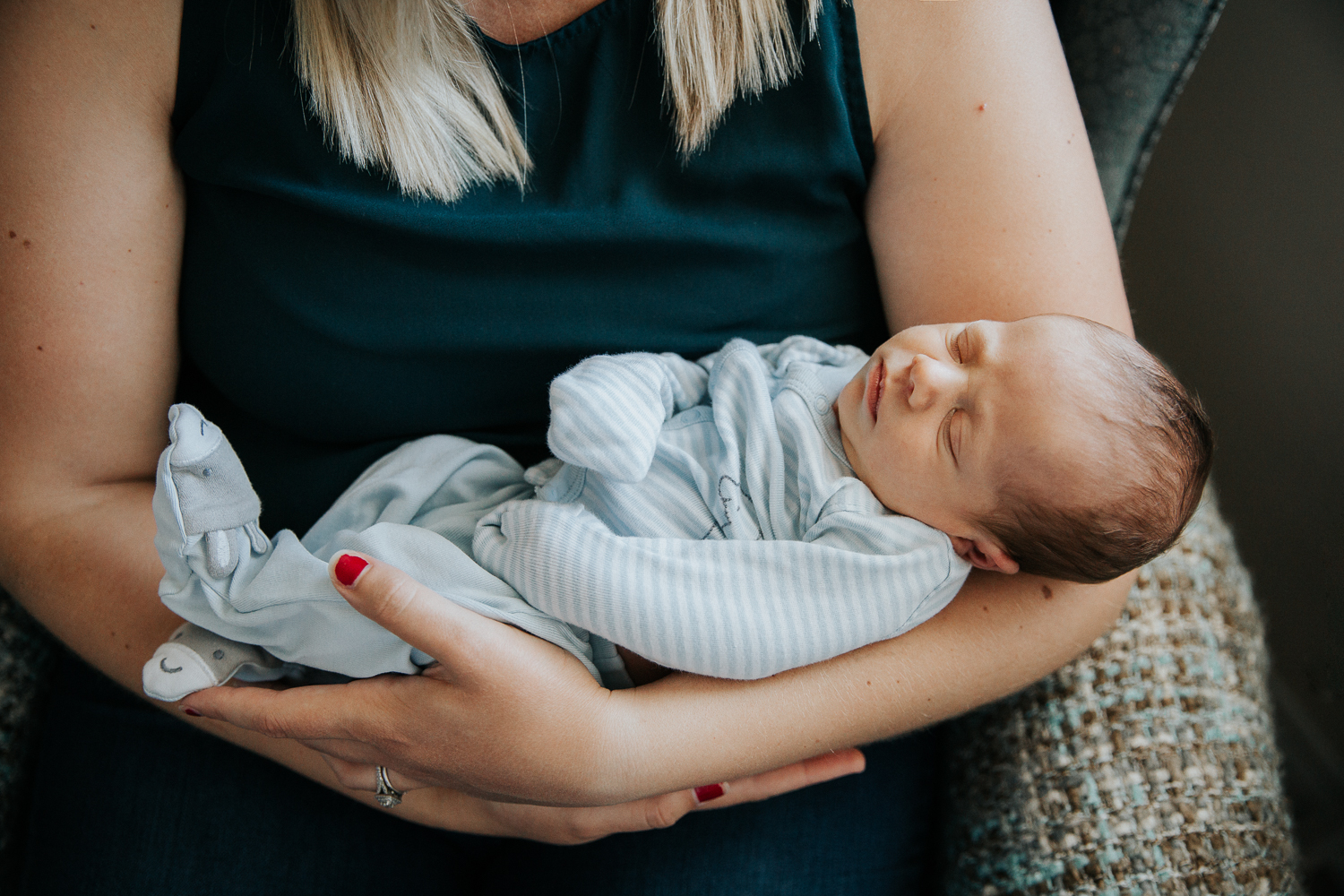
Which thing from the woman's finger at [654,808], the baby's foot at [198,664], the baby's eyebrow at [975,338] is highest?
the baby's eyebrow at [975,338]

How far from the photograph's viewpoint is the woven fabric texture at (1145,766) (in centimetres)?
86

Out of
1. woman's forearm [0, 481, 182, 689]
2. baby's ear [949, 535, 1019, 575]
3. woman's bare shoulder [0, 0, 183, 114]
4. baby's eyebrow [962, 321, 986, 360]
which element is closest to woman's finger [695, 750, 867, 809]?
baby's ear [949, 535, 1019, 575]

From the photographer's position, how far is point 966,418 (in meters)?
0.85

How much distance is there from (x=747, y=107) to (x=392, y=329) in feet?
1.57

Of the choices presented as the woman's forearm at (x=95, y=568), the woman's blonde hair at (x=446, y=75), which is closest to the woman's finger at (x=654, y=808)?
the woman's forearm at (x=95, y=568)

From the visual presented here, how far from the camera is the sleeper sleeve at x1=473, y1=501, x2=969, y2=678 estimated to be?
793 millimetres

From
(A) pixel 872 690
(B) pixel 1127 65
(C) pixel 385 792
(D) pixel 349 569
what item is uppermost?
(B) pixel 1127 65

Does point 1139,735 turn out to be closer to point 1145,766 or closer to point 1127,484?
point 1145,766

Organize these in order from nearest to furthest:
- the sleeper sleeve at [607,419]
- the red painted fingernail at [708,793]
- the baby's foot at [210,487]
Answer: the baby's foot at [210,487]
the sleeper sleeve at [607,419]
the red painted fingernail at [708,793]

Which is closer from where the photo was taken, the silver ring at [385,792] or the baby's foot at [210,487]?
the baby's foot at [210,487]

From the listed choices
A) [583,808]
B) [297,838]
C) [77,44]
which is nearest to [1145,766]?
[583,808]

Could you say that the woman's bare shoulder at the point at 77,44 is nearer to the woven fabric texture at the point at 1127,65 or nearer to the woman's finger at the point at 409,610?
the woman's finger at the point at 409,610

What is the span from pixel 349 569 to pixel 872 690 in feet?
1.84

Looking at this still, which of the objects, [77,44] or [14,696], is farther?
[14,696]
